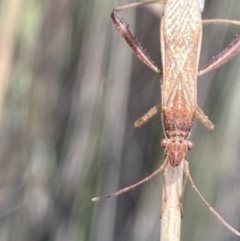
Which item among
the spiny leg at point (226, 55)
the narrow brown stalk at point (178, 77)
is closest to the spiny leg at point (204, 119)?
the narrow brown stalk at point (178, 77)

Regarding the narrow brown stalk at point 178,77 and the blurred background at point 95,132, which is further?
the blurred background at point 95,132

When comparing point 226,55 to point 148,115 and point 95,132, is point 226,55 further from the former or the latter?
point 95,132

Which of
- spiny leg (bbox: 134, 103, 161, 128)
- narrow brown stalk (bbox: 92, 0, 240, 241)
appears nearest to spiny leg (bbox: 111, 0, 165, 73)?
narrow brown stalk (bbox: 92, 0, 240, 241)

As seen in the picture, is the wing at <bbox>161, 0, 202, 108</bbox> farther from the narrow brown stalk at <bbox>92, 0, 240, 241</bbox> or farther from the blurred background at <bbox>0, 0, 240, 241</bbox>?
the blurred background at <bbox>0, 0, 240, 241</bbox>

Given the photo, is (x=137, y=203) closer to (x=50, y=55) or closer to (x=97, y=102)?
(x=97, y=102)

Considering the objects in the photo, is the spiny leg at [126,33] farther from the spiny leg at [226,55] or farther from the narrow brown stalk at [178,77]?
the spiny leg at [226,55]

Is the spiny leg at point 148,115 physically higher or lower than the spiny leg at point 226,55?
lower

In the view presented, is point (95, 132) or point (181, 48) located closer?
point (181, 48)

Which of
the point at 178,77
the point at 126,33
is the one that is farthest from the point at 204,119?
the point at 126,33

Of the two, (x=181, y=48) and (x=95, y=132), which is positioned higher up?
(x=181, y=48)

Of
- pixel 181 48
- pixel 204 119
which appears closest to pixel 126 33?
pixel 181 48
